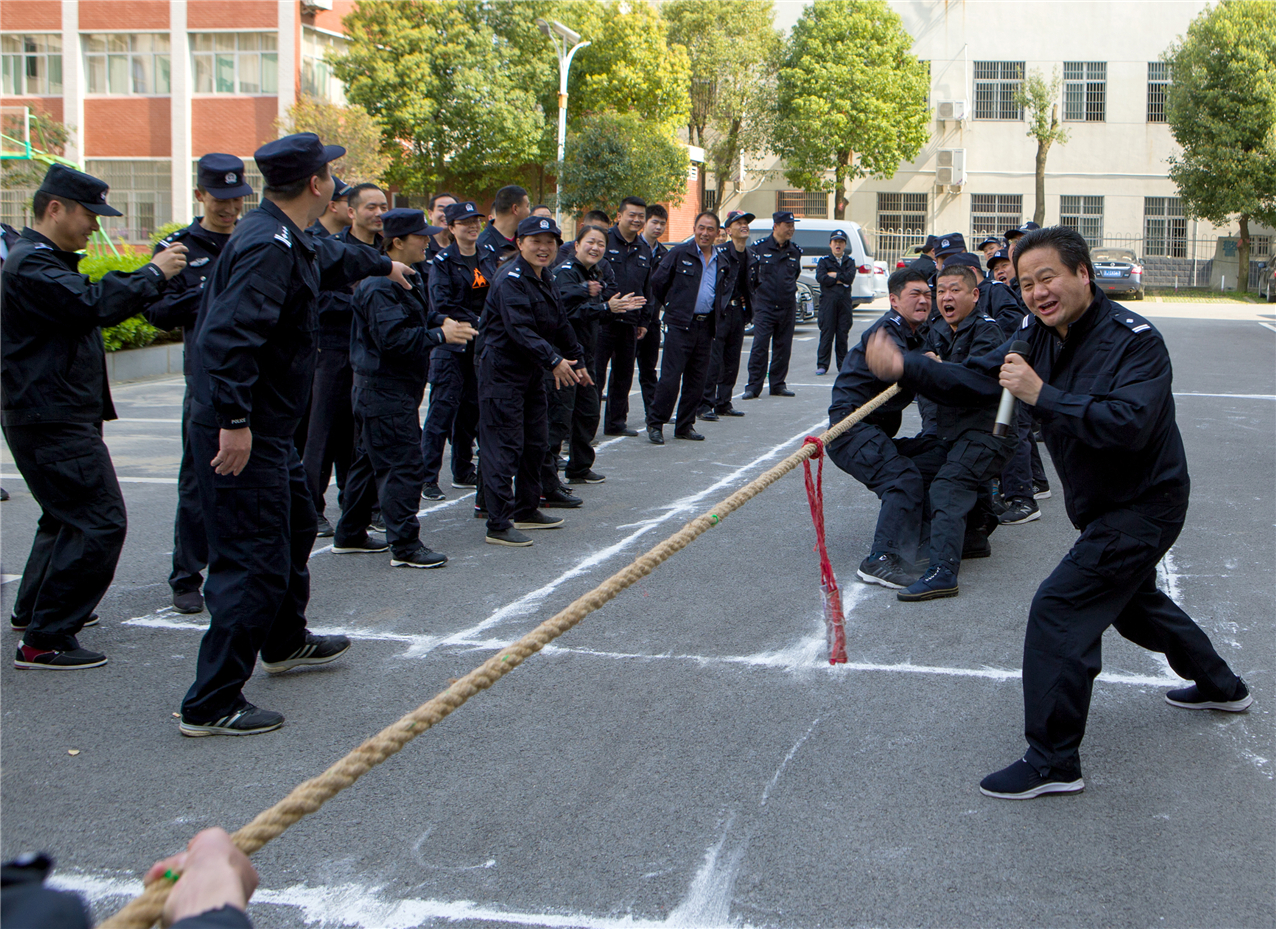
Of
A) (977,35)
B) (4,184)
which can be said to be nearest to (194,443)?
(4,184)

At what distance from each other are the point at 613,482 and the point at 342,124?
24314 millimetres

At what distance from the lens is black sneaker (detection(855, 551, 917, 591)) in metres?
5.97

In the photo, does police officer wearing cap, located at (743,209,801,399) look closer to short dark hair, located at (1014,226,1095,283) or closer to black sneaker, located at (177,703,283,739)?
short dark hair, located at (1014,226,1095,283)

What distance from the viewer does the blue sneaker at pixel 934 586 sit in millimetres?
5688

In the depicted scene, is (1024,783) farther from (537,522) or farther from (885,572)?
(537,522)

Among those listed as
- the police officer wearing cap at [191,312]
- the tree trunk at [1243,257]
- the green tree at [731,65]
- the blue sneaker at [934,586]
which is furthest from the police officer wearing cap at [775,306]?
the green tree at [731,65]

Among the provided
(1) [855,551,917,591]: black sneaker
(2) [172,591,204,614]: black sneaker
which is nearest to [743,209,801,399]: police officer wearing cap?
(1) [855,551,917,591]: black sneaker

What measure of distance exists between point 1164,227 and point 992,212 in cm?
634

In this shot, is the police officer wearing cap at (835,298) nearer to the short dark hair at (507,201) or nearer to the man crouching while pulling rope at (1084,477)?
the short dark hair at (507,201)

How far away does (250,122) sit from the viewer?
34.9 meters

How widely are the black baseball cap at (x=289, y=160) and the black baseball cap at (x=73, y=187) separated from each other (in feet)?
3.37

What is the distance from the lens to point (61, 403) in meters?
4.81

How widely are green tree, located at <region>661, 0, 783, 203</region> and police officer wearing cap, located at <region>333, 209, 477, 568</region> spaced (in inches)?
1474

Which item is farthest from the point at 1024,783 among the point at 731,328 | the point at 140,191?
the point at 140,191
